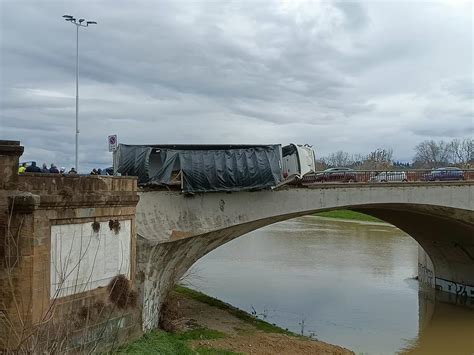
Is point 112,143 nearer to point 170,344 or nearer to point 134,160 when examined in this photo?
point 134,160

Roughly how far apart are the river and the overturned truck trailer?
21.1ft

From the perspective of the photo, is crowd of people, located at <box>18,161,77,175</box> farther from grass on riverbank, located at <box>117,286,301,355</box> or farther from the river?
the river

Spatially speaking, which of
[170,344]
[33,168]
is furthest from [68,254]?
[170,344]

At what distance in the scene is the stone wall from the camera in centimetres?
970

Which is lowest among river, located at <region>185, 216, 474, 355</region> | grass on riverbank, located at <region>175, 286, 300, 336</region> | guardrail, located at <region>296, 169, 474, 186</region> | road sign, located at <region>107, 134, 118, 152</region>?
river, located at <region>185, 216, 474, 355</region>

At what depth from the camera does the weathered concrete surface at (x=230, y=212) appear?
50.2ft

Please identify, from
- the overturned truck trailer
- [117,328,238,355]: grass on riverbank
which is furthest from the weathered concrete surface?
[117,328,238,355]: grass on riverbank

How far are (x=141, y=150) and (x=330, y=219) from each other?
57083 millimetres

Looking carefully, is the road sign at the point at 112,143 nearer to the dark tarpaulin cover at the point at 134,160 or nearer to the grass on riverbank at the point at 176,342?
the dark tarpaulin cover at the point at 134,160

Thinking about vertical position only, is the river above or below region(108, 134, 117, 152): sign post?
below

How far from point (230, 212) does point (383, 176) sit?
6.52 metres

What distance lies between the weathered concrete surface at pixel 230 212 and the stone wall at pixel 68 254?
1.17m

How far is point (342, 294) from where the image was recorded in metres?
26.2

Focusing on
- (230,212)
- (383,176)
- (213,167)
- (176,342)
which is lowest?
(176,342)
